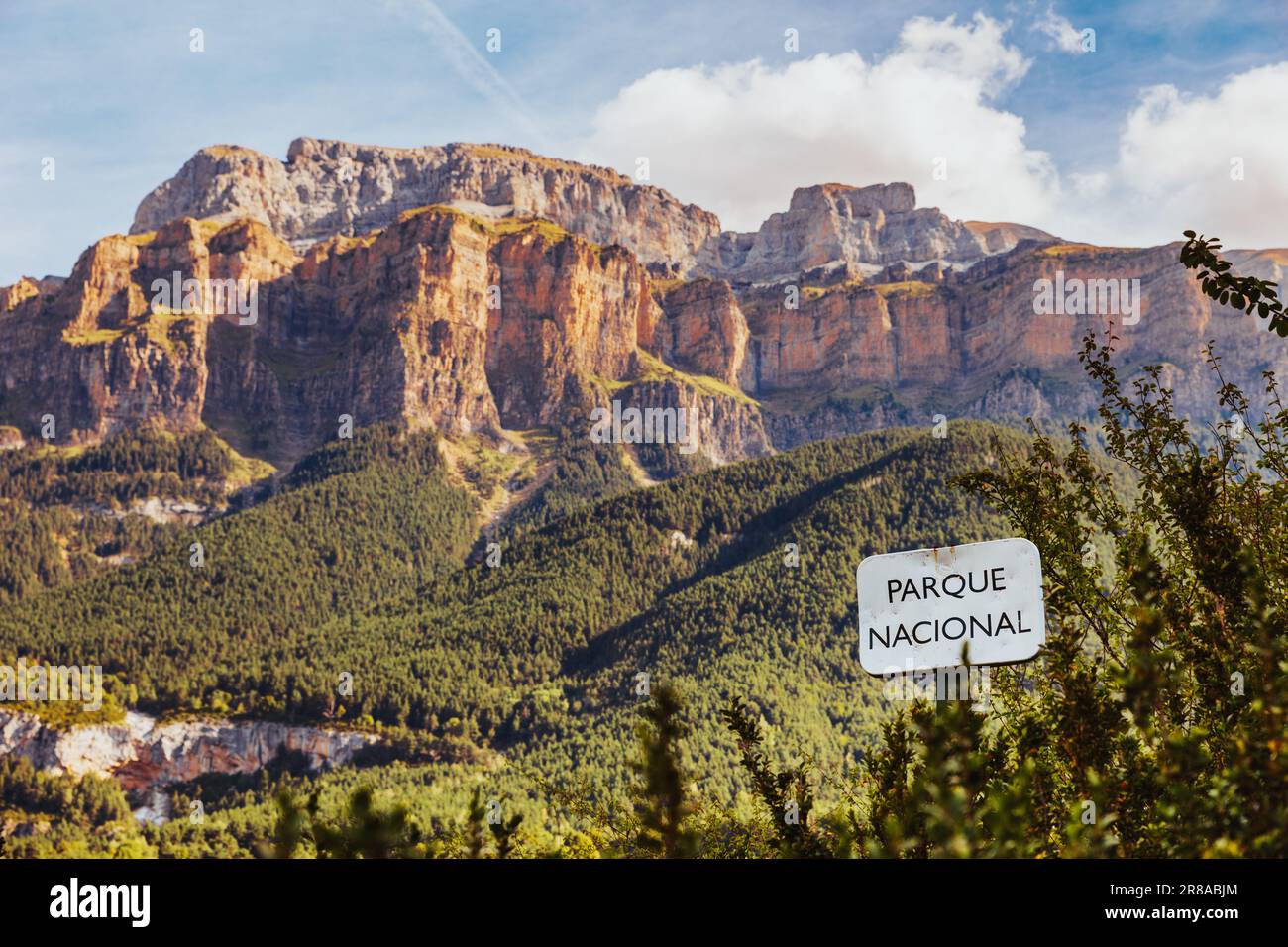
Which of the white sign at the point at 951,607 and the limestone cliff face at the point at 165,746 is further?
the limestone cliff face at the point at 165,746

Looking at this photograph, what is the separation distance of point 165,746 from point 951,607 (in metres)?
176

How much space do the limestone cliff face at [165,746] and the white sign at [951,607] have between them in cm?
16193

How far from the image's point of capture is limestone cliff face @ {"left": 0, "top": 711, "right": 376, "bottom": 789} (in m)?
162

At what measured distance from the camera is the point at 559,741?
144m

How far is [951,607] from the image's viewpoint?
6.66m

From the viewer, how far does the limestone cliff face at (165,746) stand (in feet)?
531

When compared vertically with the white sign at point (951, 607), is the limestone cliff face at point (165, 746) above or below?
below

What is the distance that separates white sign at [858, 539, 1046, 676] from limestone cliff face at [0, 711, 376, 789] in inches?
6375

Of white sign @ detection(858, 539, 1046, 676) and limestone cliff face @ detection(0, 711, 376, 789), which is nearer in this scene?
white sign @ detection(858, 539, 1046, 676)

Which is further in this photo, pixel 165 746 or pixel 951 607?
pixel 165 746

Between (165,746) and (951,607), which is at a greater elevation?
(951,607)
